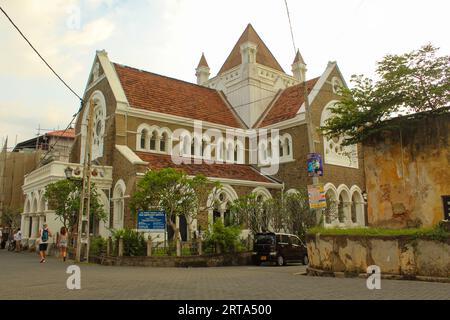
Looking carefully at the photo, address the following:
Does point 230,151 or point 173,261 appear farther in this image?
point 230,151

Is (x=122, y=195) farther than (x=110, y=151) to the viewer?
No

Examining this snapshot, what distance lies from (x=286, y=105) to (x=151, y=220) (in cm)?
1820

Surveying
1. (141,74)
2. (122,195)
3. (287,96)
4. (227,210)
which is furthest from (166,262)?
(287,96)

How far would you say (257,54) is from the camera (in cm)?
3734

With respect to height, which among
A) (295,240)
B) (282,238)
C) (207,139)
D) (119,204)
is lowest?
(295,240)

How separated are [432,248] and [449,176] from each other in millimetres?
3206

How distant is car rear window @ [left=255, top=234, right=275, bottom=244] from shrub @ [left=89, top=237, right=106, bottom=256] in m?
7.25

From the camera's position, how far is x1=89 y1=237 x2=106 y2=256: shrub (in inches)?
764

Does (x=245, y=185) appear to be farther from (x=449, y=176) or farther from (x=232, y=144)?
(x=449, y=176)

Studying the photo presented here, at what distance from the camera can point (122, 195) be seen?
23.9m

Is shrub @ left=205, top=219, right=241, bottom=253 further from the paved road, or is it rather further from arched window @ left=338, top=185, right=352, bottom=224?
arched window @ left=338, top=185, right=352, bottom=224

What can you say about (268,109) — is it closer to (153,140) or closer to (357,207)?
(357,207)

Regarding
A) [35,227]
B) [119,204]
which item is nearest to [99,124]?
[119,204]
